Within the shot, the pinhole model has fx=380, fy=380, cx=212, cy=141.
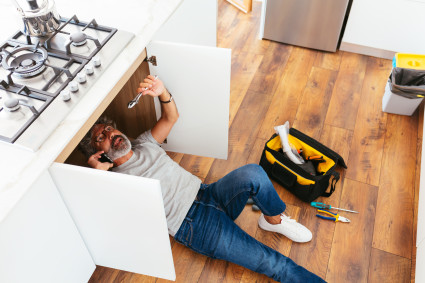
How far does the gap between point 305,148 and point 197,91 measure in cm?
63

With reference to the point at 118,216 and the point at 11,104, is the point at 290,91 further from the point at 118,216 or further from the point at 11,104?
the point at 11,104

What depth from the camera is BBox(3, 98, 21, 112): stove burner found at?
1.12m

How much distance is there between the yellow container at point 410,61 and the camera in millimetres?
2174

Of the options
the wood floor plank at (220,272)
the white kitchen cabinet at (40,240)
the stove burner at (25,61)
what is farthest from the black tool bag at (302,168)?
the stove burner at (25,61)

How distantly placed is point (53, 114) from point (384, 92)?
2009mm

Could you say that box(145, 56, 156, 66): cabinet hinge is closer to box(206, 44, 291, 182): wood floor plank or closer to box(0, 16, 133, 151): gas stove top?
box(0, 16, 133, 151): gas stove top

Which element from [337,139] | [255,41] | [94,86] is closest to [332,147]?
[337,139]

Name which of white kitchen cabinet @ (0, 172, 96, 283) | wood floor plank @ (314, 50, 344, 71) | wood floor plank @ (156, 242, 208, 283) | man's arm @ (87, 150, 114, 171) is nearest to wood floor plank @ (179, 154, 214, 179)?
wood floor plank @ (156, 242, 208, 283)

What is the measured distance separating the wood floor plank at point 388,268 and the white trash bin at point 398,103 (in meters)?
0.92

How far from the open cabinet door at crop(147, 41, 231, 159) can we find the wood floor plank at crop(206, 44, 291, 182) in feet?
0.29

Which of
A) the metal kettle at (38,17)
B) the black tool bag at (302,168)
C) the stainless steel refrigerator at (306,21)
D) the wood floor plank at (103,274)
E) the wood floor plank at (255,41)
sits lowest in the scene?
the wood floor plank at (103,274)

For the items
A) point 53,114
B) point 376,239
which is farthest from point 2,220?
point 376,239

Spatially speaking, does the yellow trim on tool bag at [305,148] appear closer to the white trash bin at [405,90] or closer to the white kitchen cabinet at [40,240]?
the white trash bin at [405,90]

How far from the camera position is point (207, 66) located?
5.14 feet
